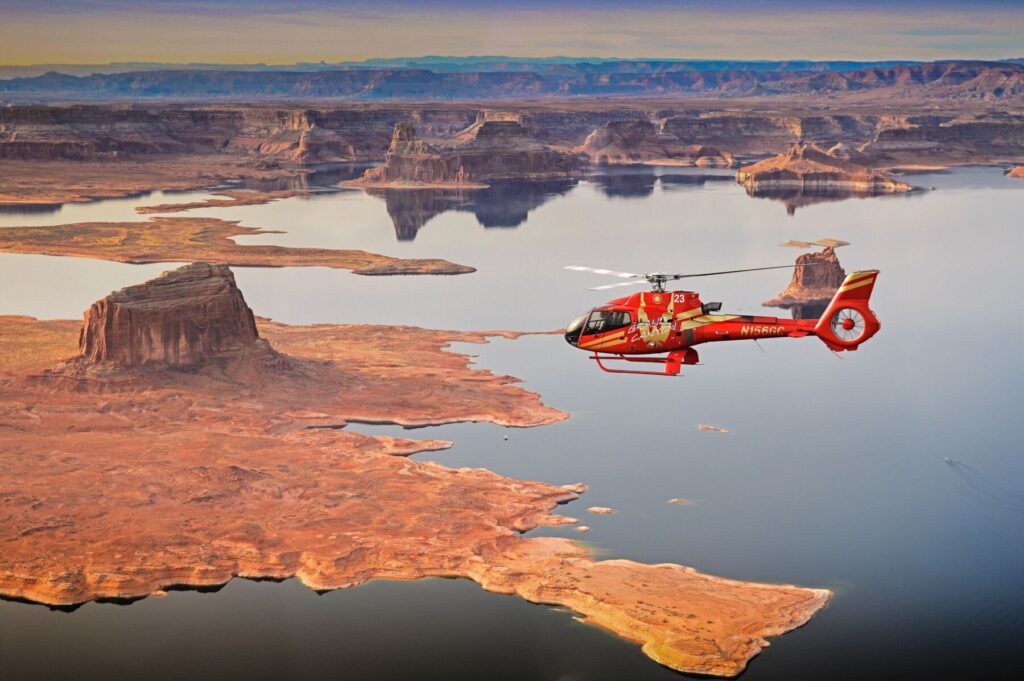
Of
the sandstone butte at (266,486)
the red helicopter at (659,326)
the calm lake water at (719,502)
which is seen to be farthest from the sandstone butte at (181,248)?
the red helicopter at (659,326)

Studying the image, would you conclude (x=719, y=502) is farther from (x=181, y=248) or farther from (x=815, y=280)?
(x=181, y=248)

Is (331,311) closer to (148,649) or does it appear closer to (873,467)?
(873,467)

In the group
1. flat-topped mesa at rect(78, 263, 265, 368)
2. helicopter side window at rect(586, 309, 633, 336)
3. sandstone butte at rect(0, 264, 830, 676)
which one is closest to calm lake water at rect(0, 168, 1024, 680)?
sandstone butte at rect(0, 264, 830, 676)

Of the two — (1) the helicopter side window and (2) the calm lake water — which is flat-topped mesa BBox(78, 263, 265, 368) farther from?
(1) the helicopter side window

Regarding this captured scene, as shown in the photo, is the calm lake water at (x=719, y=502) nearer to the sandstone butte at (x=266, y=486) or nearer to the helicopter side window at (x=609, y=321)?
the sandstone butte at (x=266, y=486)

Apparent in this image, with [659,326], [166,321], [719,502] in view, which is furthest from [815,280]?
[659,326]
